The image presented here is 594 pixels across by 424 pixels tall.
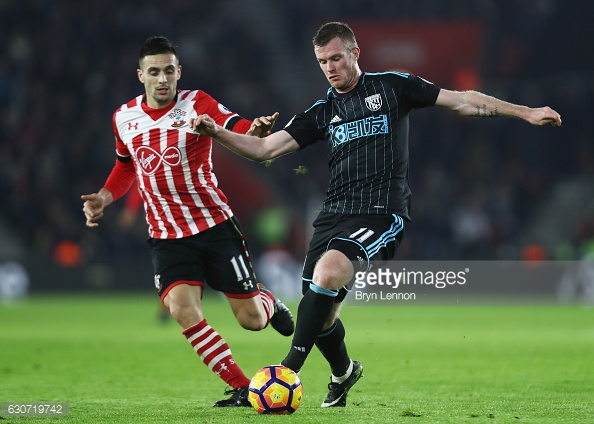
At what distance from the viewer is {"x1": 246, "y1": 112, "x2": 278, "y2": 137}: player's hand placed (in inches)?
239

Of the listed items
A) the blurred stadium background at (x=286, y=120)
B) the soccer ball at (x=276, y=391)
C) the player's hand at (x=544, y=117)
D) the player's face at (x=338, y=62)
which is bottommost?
the soccer ball at (x=276, y=391)

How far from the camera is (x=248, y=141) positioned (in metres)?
6.00

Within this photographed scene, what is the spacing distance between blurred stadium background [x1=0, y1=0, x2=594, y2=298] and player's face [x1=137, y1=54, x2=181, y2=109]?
45.3ft

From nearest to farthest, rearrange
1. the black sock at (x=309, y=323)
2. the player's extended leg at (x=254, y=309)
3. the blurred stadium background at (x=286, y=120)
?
the black sock at (x=309, y=323) < the player's extended leg at (x=254, y=309) < the blurred stadium background at (x=286, y=120)

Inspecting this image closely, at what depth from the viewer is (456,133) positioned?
77.0 ft

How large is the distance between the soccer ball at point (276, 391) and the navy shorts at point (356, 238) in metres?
0.67

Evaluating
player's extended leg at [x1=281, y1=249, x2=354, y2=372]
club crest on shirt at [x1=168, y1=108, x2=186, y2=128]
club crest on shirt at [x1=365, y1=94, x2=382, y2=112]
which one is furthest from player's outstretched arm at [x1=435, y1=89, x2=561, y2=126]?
club crest on shirt at [x1=168, y1=108, x2=186, y2=128]

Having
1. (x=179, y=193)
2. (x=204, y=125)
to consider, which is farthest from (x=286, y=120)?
(x=204, y=125)

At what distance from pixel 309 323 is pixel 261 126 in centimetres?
125

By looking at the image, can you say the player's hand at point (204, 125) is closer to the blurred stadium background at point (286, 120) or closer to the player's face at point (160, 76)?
the player's face at point (160, 76)

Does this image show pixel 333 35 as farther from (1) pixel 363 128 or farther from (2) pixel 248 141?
(2) pixel 248 141

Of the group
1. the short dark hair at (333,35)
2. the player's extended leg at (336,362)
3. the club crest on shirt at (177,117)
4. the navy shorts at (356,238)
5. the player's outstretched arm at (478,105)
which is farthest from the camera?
the club crest on shirt at (177,117)

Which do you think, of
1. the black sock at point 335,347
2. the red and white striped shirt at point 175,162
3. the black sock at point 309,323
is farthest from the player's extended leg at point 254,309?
the black sock at point 309,323

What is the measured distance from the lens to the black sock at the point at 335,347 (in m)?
6.27
